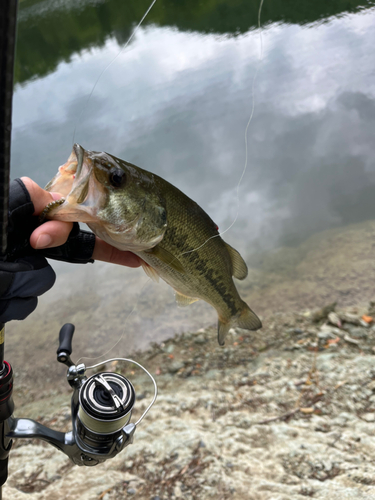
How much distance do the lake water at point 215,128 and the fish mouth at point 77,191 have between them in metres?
0.98

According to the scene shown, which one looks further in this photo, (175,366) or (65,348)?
(175,366)

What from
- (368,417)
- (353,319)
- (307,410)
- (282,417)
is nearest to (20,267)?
(282,417)

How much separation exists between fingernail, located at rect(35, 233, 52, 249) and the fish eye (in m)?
0.39

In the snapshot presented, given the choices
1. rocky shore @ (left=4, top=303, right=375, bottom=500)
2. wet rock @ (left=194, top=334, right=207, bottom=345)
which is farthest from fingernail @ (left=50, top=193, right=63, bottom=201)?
wet rock @ (left=194, top=334, right=207, bottom=345)

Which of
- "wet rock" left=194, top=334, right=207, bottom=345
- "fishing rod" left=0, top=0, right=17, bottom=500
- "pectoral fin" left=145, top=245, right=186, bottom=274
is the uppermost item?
"fishing rod" left=0, top=0, right=17, bottom=500

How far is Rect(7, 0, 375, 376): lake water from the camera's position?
5871 mm

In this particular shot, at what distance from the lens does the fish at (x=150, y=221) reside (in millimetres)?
1511

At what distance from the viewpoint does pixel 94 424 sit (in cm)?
173

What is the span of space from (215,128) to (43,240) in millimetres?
9118

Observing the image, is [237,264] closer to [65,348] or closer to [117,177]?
[117,177]

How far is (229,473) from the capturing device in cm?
278

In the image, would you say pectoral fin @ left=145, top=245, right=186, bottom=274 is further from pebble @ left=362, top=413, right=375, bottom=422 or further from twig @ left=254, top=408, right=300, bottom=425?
pebble @ left=362, top=413, right=375, bottom=422

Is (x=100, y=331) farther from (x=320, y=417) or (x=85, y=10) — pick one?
(x=85, y=10)

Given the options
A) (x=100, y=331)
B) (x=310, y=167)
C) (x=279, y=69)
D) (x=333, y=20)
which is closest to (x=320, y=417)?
(x=100, y=331)
